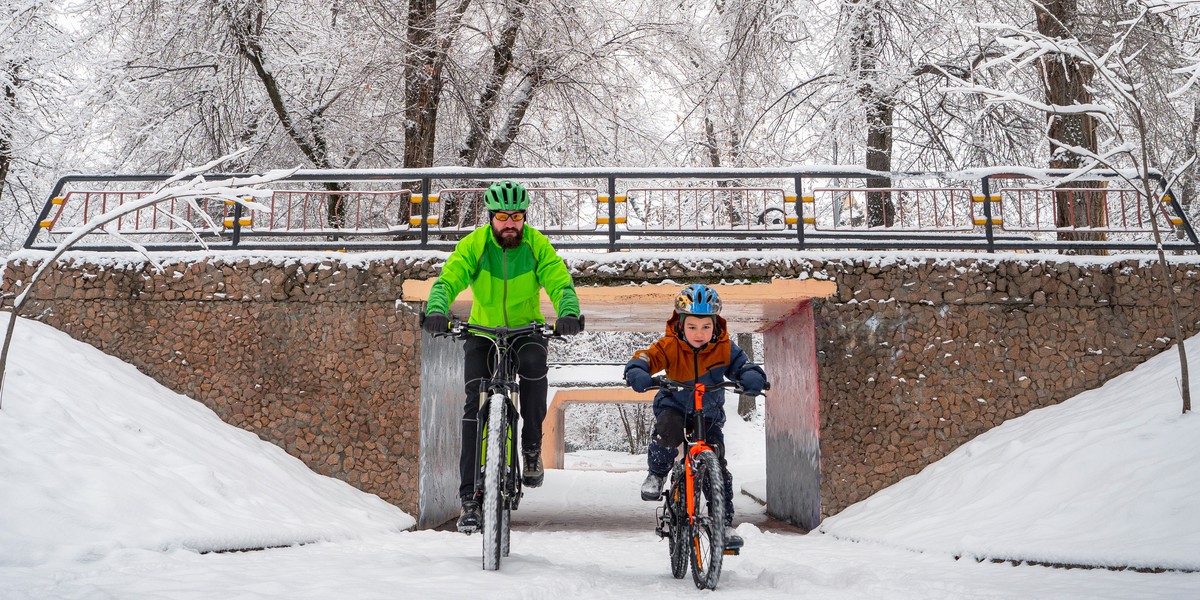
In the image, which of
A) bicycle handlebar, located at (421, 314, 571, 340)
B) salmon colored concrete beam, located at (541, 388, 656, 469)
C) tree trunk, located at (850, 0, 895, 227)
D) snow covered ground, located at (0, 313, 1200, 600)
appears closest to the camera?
snow covered ground, located at (0, 313, 1200, 600)

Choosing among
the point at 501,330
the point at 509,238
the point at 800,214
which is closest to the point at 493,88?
the point at 800,214

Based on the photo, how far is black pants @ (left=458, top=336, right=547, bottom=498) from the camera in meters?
4.37

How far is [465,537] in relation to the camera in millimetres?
6926

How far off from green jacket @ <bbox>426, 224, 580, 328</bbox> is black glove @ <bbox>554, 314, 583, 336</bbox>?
1.58ft

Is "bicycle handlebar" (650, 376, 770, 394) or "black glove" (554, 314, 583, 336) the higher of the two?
"black glove" (554, 314, 583, 336)

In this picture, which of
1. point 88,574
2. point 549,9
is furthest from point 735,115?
point 88,574

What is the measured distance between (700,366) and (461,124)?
11.2 meters

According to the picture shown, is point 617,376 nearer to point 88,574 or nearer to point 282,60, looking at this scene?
point 282,60

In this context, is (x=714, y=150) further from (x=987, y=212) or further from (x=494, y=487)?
(x=494, y=487)

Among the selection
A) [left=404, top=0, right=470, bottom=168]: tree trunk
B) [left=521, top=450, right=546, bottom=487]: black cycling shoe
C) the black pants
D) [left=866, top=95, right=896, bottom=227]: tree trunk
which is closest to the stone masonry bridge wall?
the black pants

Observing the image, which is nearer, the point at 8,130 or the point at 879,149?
the point at 879,149

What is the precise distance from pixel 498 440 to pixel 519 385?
44 cm

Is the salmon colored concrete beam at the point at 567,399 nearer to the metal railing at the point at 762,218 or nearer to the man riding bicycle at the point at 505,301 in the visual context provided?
the metal railing at the point at 762,218

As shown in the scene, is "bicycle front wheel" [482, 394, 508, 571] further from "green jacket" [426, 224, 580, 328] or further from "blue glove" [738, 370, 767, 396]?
"blue glove" [738, 370, 767, 396]
